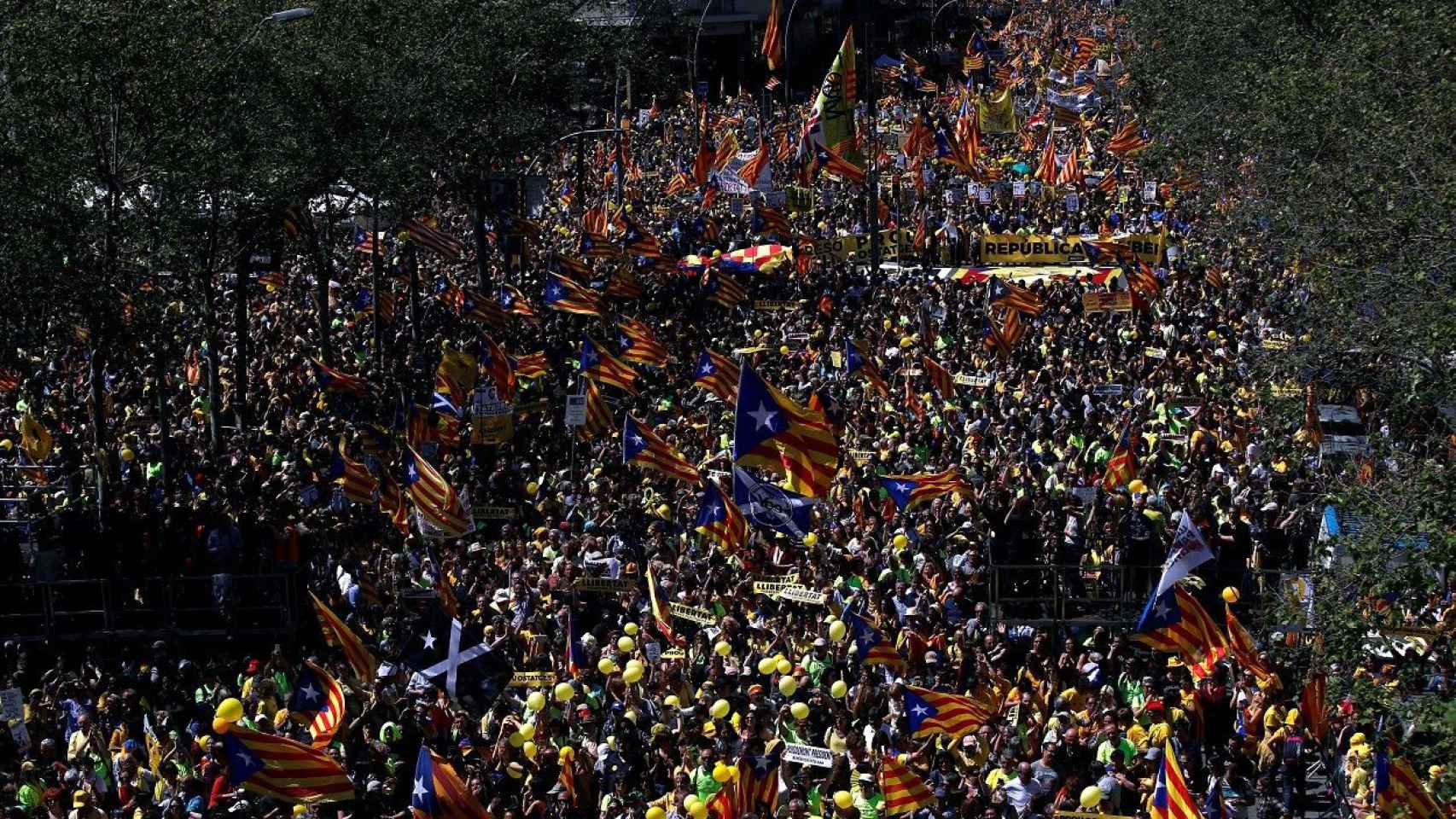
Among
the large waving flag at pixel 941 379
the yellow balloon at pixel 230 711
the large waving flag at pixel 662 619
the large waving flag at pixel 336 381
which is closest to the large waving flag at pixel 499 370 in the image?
the large waving flag at pixel 336 381

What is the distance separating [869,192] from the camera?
152ft

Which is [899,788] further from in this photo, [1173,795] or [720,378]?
[720,378]

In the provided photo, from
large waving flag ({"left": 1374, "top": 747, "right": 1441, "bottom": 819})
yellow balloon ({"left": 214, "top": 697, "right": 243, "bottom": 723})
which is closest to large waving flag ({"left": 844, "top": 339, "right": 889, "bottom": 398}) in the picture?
large waving flag ({"left": 1374, "top": 747, "right": 1441, "bottom": 819})

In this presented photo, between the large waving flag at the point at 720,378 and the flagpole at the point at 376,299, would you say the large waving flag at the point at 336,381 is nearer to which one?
the flagpole at the point at 376,299

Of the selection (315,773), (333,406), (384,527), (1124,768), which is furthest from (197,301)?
(1124,768)

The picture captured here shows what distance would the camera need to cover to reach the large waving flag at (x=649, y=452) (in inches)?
1025

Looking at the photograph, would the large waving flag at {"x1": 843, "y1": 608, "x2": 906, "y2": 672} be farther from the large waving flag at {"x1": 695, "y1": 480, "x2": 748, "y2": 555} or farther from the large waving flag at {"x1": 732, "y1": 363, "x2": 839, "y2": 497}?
the large waving flag at {"x1": 695, "y1": 480, "x2": 748, "y2": 555}

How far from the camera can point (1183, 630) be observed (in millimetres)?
20406

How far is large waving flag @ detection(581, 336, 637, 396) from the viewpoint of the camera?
98.9 feet

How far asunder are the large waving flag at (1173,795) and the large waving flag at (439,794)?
5577mm

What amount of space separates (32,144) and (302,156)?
7.94m

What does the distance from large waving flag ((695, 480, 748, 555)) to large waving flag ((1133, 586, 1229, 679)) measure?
516cm

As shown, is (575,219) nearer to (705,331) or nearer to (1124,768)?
(705,331)

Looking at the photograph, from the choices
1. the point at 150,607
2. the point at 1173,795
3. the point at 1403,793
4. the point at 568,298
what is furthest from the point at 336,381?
the point at 1403,793
